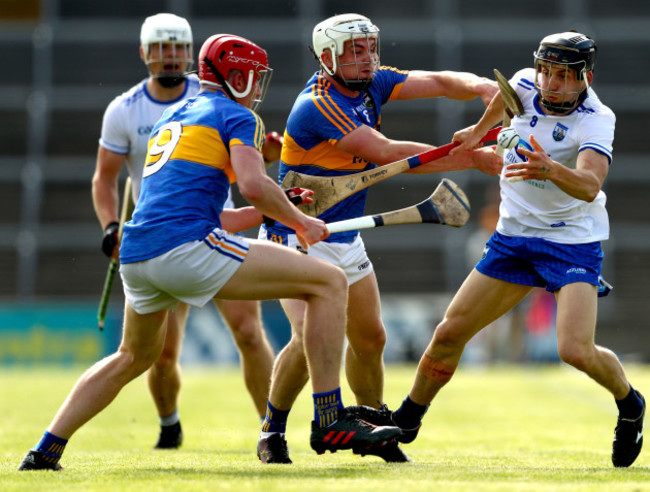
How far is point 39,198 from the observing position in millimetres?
20891

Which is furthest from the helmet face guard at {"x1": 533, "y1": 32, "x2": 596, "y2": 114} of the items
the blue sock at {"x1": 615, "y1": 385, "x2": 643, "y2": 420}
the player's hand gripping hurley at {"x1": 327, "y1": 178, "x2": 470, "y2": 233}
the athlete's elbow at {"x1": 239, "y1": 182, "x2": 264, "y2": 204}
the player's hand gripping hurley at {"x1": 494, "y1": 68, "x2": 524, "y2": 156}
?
the athlete's elbow at {"x1": 239, "y1": 182, "x2": 264, "y2": 204}

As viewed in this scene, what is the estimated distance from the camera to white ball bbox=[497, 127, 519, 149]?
5.54 m

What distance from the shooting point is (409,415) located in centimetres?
636

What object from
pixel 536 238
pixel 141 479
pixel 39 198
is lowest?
pixel 39 198

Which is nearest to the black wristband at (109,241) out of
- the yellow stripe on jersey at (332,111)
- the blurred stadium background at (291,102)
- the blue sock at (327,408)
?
the yellow stripe on jersey at (332,111)

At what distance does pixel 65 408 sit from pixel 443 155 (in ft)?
7.58

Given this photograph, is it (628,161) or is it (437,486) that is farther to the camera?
(628,161)

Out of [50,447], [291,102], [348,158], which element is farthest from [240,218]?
[291,102]

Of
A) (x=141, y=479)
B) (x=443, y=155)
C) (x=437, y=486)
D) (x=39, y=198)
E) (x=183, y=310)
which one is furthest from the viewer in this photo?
(x=39, y=198)

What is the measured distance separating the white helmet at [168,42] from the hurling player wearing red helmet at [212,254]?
1.71 metres

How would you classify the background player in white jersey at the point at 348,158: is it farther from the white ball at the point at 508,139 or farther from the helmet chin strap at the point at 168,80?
the helmet chin strap at the point at 168,80

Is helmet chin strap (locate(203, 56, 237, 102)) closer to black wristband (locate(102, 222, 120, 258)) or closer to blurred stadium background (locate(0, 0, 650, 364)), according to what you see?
black wristband (locate(102, 222, 120, 258))

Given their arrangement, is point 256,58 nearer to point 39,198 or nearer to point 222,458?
point 222,458

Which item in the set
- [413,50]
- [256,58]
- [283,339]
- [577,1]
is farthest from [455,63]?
[256,58]
